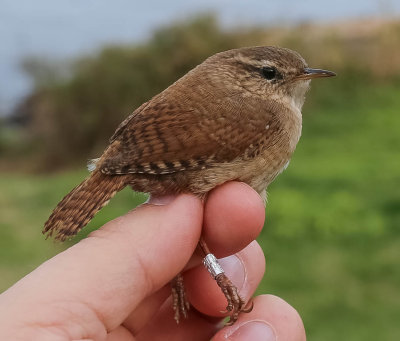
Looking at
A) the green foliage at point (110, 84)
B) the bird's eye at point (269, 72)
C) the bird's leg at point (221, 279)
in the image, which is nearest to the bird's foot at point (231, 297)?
the bird's leg at point (221, 279)

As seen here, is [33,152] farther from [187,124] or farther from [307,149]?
[187,124]

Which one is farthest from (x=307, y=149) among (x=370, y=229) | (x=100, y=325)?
(x=100, y=325)

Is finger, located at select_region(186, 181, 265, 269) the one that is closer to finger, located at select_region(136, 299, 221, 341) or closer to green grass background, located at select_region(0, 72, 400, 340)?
finger, located at select_region(136, 299, 221, 341)

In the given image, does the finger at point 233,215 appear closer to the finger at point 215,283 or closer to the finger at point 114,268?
the finger at point 114,268

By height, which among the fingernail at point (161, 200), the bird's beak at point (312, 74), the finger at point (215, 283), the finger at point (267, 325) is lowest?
the finger at point (267, 325)

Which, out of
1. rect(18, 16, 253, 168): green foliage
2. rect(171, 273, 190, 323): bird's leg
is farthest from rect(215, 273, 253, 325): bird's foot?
rect(18, 16, 253, 168): green foliage
